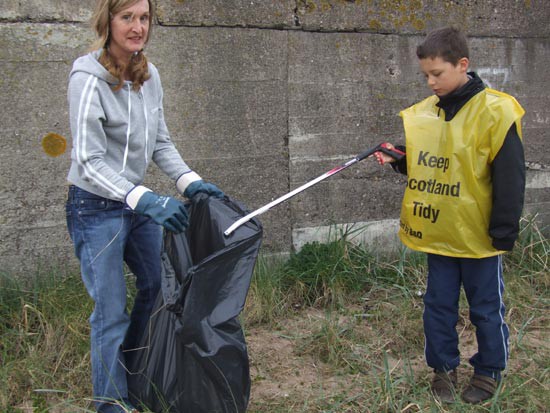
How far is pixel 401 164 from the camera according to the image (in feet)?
9.54

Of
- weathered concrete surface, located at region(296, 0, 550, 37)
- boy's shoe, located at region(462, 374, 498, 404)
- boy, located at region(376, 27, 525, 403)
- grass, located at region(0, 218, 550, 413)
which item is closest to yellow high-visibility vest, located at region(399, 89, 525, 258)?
boy, located at region(376, 27, 525, 403)

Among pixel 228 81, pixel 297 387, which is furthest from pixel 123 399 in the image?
pixel 228 81

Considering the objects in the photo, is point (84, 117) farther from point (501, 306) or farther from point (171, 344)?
point (501, 306)

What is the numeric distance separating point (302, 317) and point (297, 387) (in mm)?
766

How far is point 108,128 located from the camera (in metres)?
2.31

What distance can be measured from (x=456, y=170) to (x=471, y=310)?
633 millimetres

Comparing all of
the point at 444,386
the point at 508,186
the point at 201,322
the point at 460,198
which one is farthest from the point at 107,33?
the point at 444,386

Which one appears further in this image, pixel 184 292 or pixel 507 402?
pixel 507 402

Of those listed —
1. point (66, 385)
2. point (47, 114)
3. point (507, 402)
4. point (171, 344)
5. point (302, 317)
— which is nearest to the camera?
point (171, 344)

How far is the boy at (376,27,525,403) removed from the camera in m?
2.51

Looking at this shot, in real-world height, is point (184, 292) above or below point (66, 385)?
above

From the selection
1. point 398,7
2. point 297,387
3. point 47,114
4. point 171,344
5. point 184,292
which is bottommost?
point 297,387

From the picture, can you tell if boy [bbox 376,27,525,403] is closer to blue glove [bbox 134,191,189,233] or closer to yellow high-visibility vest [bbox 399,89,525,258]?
yellow high-visibility vest [bbox 399,89,525,258]

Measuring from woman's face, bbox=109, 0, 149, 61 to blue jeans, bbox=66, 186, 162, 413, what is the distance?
57 centimetres
